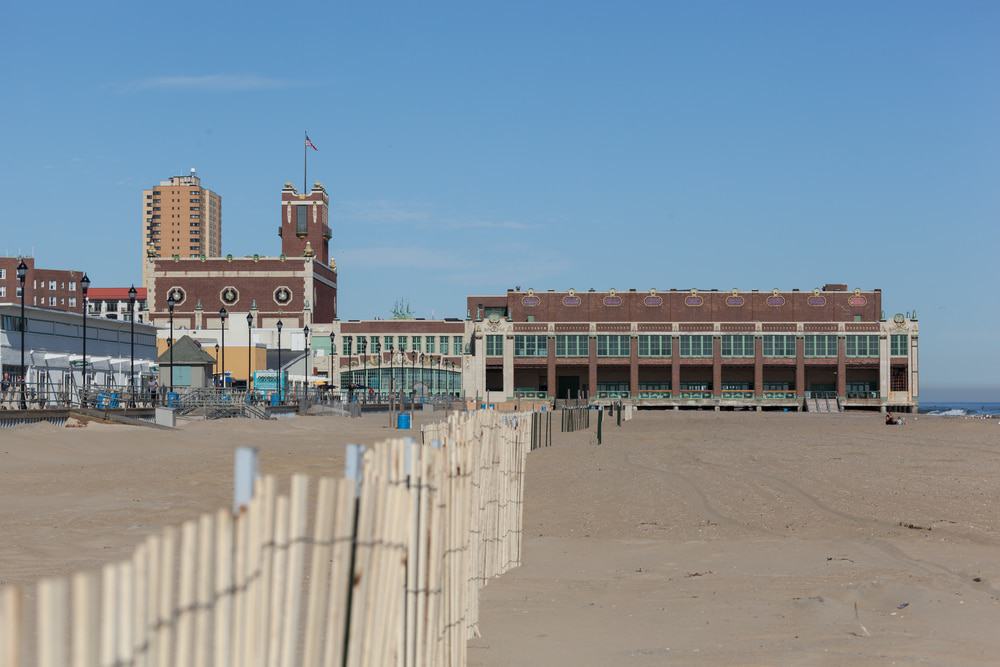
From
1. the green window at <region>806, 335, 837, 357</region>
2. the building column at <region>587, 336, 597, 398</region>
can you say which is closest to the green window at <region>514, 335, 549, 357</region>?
the building column at <region>587, 336, 597, 398</region>

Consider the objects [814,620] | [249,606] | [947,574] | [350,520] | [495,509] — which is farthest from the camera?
[947,574]

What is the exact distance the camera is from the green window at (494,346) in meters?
123

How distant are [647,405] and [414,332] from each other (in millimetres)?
27730

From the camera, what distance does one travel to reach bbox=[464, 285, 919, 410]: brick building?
393ft

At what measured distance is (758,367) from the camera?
120m

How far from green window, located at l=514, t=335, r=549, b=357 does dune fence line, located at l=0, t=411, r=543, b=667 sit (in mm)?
112799

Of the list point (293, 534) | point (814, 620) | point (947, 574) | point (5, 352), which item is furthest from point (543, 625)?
point (5, 352)

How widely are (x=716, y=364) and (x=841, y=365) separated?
1282 cm

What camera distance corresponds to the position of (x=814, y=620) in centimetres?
1012

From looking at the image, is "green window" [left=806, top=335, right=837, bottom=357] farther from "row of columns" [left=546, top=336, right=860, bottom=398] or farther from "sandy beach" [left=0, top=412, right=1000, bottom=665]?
"sandy beach" [left=0, top=412, right=1000, bottom=665]

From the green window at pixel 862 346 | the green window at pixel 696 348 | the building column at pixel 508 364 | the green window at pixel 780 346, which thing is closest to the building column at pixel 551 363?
the building column at pixel 508 364

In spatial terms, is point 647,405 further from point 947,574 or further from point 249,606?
point 249,606

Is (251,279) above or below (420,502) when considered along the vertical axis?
above

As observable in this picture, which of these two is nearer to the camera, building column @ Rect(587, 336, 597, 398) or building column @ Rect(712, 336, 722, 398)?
building column @ Rect(712, 336, 722, 398)
